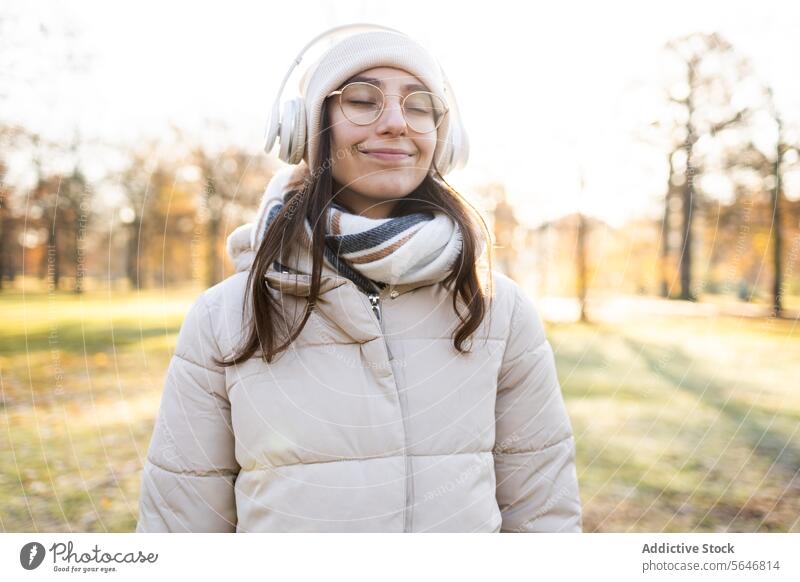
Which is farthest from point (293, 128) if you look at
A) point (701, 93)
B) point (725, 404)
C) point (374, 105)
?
point (725, 404)

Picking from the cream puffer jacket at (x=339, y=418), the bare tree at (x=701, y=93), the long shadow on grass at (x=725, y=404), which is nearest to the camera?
the cream puffer jacket at (x=339, y=418)

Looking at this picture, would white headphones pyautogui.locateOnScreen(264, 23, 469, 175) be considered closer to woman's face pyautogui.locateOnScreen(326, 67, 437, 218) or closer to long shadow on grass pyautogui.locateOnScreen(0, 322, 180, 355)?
woman's face pyautogui.locateOnScreen(326, 67, 437, 218)

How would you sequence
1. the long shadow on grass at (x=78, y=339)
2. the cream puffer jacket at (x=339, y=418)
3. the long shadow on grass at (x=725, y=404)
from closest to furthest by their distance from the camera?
the cream puffer jacket at (x=339, y=418) → the long shadow on grass at (x=725, y=404) → the long shadow on grass at (x=78, y=339)

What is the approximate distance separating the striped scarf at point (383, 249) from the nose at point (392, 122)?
21 centimetres

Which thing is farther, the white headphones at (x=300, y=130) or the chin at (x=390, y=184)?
the white headphones at (x=300, y=130)

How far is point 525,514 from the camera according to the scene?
179 centimetres

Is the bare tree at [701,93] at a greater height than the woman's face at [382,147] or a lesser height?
greater

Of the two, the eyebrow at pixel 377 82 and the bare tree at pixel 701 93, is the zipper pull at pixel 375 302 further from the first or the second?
the bare tree at pixel 701 93

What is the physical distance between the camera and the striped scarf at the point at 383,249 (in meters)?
1.61

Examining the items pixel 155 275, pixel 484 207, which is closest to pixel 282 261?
pixel 484 207

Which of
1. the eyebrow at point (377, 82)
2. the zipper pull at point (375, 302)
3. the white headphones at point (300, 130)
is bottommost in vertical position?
the zipper pull at point (375, 302)

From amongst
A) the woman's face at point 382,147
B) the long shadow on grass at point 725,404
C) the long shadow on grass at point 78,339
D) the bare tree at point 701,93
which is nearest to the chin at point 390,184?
the woman's face at point 382,147

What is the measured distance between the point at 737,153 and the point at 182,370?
4505 millimetres

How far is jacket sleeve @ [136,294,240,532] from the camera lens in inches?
63.2
